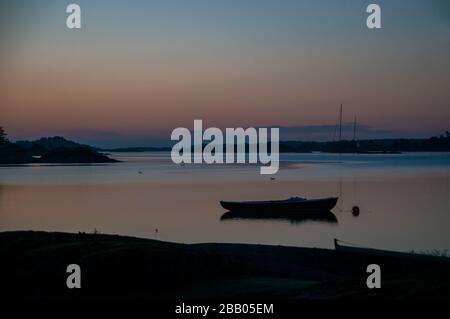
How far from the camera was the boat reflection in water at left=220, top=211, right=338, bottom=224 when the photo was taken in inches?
1389

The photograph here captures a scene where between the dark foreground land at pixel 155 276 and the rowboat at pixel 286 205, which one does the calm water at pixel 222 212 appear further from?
the dark foreground land at pixel 155 276

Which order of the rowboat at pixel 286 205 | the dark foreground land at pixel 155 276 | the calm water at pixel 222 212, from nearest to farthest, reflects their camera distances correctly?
the dark foreground land at pixel 155 276
the calm water at pixel 222 212
the rowboat at pixel 286 205

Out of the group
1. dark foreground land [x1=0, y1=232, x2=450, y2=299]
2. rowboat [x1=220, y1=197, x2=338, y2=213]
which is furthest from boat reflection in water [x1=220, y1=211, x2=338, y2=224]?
dark foreground land [x1=0, y1=232, x2=450, y2=299]

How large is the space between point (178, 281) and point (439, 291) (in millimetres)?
4846

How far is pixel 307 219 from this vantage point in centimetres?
3550

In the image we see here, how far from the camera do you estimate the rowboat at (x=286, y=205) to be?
35562mm

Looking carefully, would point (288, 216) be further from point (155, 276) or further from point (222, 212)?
point (155, 276)

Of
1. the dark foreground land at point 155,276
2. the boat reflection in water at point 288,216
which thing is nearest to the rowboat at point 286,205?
the boat reflection in water at point 288,216

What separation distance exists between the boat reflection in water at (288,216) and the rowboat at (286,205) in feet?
0.60

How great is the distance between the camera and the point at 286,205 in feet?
116

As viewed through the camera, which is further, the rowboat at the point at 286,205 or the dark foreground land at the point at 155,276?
the rowboat at the point at 286,205

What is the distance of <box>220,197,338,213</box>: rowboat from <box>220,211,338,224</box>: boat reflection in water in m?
0.18
